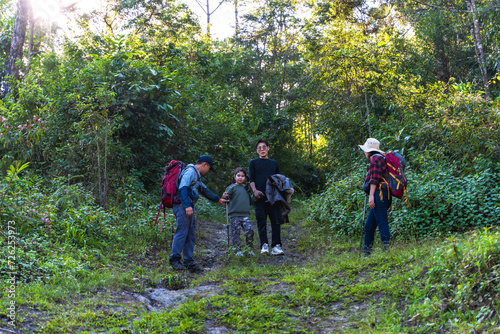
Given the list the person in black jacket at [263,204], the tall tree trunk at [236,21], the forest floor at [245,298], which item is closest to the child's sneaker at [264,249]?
the person in black jacket at [263,204]

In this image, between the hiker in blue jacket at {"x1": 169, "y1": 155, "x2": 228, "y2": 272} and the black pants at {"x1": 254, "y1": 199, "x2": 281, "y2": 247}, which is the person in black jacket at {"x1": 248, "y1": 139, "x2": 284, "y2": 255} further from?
the hiker in blue jacket at {"x1": 169, "y1": 155, "x2": 228, "y2": 272}

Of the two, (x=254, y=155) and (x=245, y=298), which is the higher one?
(x=254, y=155)

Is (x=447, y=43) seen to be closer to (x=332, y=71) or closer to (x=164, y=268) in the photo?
(x=332, y=71)

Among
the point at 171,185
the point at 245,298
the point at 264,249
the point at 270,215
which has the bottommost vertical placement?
the point at 245,298

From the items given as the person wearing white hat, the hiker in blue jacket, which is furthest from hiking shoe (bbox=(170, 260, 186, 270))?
the person wearing white hat

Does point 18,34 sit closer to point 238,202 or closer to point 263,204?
point 238,202

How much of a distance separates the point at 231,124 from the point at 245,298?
34.9ft

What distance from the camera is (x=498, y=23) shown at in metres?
10.8

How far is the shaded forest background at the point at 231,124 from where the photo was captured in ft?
22.9

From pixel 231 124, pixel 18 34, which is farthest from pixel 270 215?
pixel 18 34

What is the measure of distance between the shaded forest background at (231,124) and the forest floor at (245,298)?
154 cm

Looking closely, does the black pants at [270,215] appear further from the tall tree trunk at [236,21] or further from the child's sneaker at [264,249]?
the tall tree trunk at [236,21]

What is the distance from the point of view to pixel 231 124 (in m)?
14.9

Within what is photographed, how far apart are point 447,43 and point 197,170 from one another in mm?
15524
